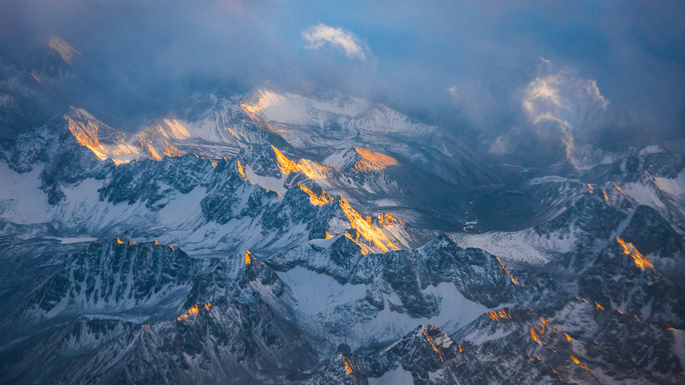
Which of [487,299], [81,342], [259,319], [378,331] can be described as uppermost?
[487,299]

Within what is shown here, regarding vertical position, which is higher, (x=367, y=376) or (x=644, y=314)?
(x=644, y=314)

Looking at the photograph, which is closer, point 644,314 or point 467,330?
point 467,330

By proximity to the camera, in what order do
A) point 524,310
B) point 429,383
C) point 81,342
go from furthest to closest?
point 81,342
point 524,310
point 429,383

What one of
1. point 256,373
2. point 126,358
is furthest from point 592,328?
point 126,358

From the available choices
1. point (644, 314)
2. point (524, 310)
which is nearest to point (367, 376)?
point (524, 310)

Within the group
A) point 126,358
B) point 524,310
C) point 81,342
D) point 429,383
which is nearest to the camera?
point 429,383

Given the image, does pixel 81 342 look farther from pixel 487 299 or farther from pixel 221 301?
pixel 487 299

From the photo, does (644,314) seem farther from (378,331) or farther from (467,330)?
(378,331)

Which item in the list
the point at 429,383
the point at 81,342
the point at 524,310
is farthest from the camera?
the point at 81,342

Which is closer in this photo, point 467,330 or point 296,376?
point 296,376
